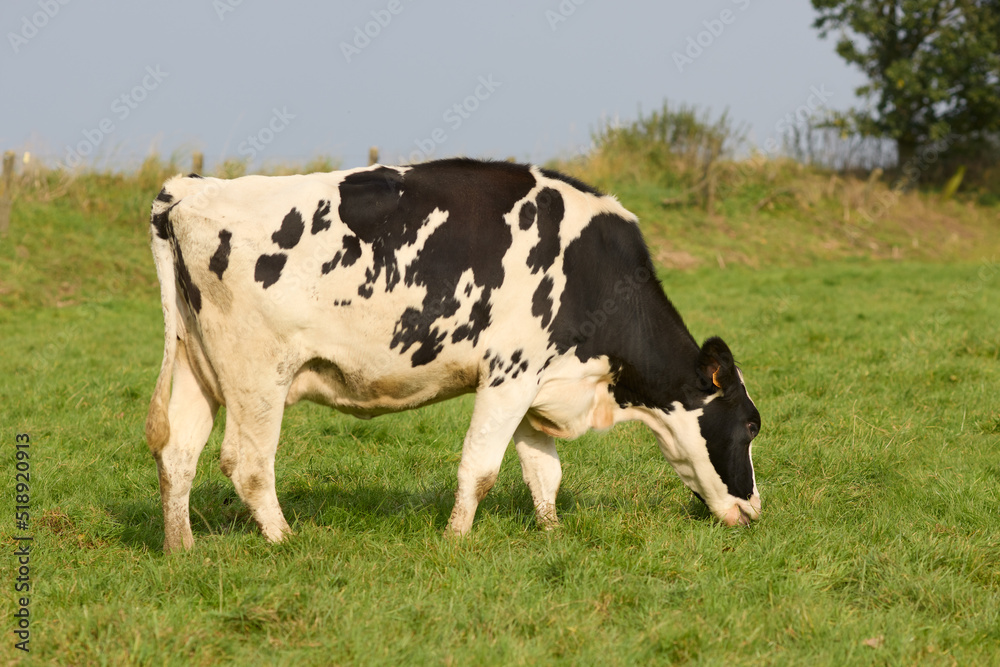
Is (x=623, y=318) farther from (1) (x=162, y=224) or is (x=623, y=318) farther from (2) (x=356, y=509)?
(1) (x=162, y=224)

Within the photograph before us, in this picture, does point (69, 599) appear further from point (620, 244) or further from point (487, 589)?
point (620, 244)

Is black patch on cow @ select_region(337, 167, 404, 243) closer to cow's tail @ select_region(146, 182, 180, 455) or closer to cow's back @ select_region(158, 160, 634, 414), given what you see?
cow's back @ select_region(158, 160, 634, 414)

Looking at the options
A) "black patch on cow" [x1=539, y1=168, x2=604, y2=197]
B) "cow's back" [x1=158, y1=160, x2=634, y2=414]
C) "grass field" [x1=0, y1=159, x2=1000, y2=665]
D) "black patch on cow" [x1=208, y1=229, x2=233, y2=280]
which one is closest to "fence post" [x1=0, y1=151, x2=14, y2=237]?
"grass field" [x1=0, y1=159, x2=1000, y2=665]

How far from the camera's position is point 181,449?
15.2 ft

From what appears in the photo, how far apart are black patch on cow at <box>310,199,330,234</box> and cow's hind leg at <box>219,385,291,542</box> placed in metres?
0.79

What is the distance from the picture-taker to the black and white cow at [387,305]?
→ 4.37m

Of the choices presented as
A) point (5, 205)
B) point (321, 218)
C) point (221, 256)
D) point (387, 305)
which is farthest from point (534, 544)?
point (5, 205)

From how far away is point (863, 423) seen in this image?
698 centimetres

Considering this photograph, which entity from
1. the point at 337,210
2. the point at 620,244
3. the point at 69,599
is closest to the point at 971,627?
the point at 620,244

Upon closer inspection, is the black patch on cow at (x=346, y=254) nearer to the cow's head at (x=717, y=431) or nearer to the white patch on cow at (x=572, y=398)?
the white patch on cow at (x=572, y=398)

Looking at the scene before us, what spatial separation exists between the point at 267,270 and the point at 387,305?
59 cm

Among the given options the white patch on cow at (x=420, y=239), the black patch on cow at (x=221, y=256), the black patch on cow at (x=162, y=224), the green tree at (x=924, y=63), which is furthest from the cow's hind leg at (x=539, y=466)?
the green tree at (x=924, y=63)

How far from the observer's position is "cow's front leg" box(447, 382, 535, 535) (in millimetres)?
4648

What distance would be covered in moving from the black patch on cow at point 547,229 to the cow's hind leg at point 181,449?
1885 mm
